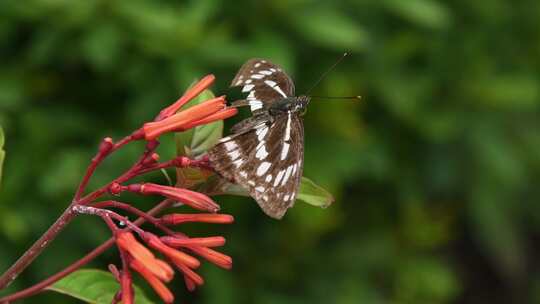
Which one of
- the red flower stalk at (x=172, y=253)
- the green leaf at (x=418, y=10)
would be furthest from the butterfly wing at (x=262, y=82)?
the green leaf at (x=418, y=10)

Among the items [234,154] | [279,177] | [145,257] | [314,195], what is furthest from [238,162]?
[145,257]

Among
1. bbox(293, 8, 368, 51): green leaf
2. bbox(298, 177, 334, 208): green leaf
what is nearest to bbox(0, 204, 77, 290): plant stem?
bbox(298, 177, 334, 208): green leaf

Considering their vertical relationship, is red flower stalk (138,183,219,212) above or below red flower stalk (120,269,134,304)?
above

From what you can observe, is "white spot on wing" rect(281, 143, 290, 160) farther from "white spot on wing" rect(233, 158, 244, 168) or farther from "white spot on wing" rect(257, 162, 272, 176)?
"white spot on wing" rect(233, 158, 244, 168)

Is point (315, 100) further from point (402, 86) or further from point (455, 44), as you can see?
point (455, 44)

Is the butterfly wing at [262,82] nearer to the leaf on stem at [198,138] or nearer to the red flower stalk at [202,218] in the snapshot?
the leaf on stem at [198,138]

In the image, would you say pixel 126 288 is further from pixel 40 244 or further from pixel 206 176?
pixel 206 176
